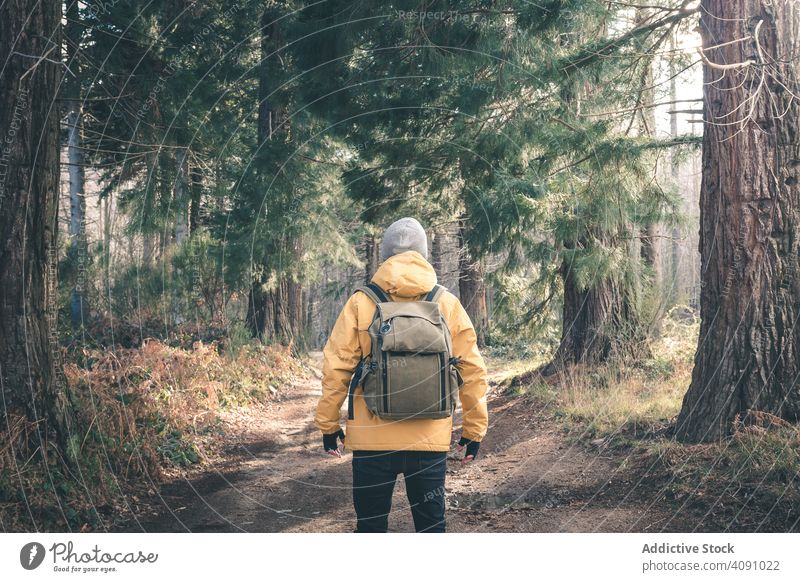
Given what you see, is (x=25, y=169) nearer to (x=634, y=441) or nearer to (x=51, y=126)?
(x=51, y=126)

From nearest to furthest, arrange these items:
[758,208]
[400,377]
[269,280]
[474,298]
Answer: [400,377] → [758,208] → [269,280] → [474,298]

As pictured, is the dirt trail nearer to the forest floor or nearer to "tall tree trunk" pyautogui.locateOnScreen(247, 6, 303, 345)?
the forest floor

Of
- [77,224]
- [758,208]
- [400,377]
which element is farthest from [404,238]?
[77,224]

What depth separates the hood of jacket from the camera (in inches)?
158

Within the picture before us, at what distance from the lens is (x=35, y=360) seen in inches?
227

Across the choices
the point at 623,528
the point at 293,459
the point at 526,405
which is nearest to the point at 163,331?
the point at 293,459

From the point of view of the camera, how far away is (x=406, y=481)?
4098 millimetres

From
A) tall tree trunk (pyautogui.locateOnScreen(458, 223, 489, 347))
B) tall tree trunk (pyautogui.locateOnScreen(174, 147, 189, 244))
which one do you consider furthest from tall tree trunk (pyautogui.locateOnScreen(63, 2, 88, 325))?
tall tree trunk (pyautogui.locateOnScreen(458, 223, 489, 347))

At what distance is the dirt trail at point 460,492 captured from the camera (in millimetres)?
5844

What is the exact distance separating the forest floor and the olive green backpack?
2334mm

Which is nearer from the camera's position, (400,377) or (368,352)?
(400,377)

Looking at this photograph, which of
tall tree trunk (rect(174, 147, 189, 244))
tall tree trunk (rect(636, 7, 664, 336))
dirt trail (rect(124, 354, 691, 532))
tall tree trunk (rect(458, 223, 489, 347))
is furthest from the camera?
tall tree trunk (rect(458, 223, 489, 347))

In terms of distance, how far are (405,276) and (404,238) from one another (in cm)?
28

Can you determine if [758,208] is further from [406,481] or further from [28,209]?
[28,209]
